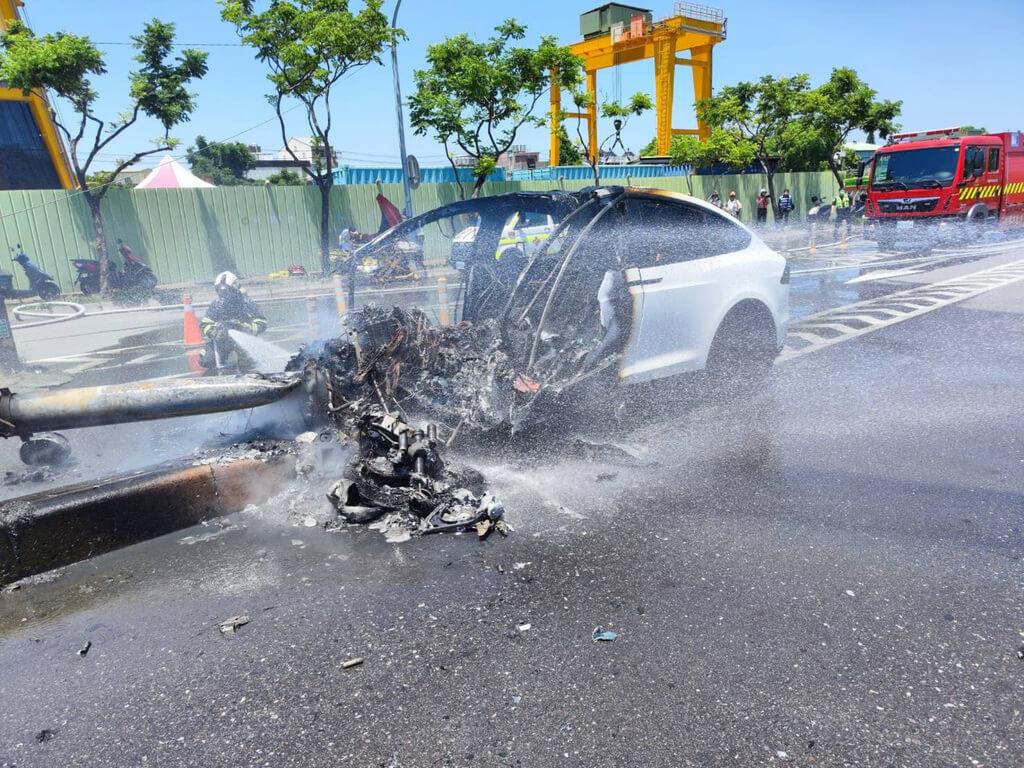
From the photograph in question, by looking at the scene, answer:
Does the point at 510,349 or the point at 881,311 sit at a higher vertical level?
the point at 510,349

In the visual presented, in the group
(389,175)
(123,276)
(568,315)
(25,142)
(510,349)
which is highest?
(25,142)

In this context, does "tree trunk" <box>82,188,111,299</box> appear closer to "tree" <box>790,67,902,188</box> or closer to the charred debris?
the charred debris

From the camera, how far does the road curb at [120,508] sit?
3340mm

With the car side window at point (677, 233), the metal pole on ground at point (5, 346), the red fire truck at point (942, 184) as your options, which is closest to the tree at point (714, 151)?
the red fire truck at point (942, 184)

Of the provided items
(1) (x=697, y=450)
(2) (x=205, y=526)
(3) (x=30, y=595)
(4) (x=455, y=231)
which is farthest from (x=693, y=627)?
(4) (x=455, y=231)

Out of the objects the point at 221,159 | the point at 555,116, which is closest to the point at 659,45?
the point at 555,116

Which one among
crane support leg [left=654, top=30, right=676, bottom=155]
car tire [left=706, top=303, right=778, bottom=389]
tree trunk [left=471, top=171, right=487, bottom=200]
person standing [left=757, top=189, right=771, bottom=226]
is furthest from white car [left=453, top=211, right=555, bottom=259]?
crane support leg [left=654, top=30, right=676, bottom=155]

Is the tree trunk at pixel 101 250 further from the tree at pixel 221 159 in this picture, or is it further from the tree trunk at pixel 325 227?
the tree at pixel 221 159

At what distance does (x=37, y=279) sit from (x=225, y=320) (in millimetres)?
10235

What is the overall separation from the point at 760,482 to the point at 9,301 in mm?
16096

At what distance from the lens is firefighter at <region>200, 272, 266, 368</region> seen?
7195 millimetres

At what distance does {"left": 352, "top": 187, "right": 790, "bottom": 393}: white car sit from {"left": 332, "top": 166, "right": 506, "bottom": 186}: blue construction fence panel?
1561 centimetres

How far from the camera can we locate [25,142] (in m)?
19.4

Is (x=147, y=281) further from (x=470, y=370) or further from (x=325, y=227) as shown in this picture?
(x=470, y=370)
